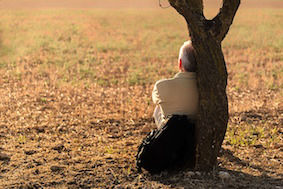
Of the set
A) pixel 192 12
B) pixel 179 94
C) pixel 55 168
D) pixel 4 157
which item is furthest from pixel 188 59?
pixel 4 157

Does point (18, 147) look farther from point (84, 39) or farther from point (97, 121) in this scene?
point (84, 39)

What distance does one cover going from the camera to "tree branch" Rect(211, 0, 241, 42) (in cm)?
531

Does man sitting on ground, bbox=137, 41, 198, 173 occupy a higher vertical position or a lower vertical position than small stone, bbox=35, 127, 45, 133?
higher

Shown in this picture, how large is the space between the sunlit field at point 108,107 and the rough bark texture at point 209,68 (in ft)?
1.72

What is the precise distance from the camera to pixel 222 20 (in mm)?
5363

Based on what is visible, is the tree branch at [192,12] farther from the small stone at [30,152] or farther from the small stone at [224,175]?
the small stone at [30,152]

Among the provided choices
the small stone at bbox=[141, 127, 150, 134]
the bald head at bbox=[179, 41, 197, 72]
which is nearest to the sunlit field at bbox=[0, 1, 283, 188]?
the small stone at bbox=[141, 127, 150, 134]

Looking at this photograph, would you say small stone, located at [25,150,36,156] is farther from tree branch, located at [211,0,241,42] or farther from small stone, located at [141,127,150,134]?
tree branch, located at [211,0,241,42]

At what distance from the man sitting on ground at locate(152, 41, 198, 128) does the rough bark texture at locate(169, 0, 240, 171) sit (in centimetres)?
18

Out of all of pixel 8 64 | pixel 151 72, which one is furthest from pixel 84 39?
pixel 151 72

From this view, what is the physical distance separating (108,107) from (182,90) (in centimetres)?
445

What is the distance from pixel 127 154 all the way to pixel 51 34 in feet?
56.7

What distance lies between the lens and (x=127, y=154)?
648 centimetres

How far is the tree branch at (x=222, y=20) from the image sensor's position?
531cm
